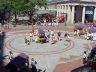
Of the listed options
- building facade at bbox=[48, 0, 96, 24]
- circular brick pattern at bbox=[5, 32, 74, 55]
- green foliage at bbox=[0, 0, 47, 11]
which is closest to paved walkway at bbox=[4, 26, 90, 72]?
circular brick pattern at bbox=[5, 32, 74, 55]

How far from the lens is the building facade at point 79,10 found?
6569 centimetres

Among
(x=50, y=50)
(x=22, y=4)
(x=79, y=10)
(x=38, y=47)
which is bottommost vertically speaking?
(x=50, y=50)

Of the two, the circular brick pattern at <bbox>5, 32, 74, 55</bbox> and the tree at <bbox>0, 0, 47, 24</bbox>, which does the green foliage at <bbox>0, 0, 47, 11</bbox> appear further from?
the circular brick pattern at <bbox>5, 32, 74, 55</bbox>

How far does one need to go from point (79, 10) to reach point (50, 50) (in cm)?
3564

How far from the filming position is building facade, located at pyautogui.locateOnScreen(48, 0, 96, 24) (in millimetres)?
65688

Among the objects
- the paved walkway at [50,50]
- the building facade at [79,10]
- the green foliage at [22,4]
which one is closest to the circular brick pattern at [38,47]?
the paved walkway at [50,50]

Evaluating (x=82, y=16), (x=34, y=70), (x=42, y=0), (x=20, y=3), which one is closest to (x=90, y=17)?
(x=82, y=16)

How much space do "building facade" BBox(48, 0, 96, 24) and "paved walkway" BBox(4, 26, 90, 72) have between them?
72.1ft

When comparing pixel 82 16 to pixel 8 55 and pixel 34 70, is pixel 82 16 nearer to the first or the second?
pixel 8 55

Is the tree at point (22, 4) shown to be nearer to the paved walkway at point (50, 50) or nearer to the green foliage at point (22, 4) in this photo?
the green foliage at point (22, 4)

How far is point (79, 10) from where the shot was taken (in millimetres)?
70438

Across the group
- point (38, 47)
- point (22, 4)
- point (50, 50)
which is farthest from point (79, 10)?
point (50, 50)

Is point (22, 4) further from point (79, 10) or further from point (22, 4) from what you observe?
point (79, 10)

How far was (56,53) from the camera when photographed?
35625 millimetres
